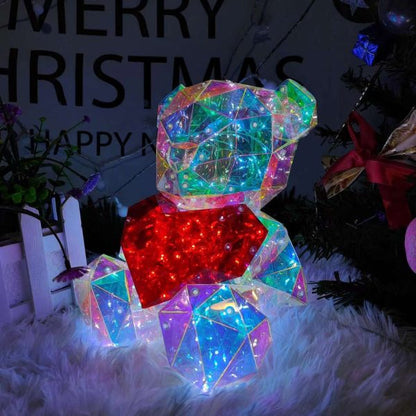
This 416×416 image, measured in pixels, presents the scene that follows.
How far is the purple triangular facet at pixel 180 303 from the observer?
64 centimetres

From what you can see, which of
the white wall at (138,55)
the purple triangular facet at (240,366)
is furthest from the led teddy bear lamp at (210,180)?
the white wall at (138,55)

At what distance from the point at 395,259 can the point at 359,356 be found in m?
0.19

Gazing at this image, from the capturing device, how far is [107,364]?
0.69 m

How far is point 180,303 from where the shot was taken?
0.65 metres

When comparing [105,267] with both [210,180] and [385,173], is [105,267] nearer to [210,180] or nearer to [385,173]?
[210,180]

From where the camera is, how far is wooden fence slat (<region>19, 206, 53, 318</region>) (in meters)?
0.85

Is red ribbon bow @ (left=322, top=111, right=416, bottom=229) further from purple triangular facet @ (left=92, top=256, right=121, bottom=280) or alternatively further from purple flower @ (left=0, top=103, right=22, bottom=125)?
purple flower @ (left=0, top=103, right=22, bottom=125)

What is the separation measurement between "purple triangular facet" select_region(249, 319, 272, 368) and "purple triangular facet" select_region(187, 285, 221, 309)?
0.26 ft

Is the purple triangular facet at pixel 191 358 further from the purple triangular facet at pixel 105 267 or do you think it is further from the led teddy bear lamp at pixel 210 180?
the purple triangular facet at pixel 105 267

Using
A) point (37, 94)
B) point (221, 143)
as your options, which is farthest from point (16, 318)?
point (37, 94)

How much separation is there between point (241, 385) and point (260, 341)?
6cm

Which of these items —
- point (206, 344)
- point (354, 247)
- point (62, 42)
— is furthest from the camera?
point (62, 42)

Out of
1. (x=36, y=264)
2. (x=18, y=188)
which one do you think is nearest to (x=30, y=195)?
(x=18, y=188)

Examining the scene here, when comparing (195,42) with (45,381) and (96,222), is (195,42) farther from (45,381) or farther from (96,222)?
(45,381)
